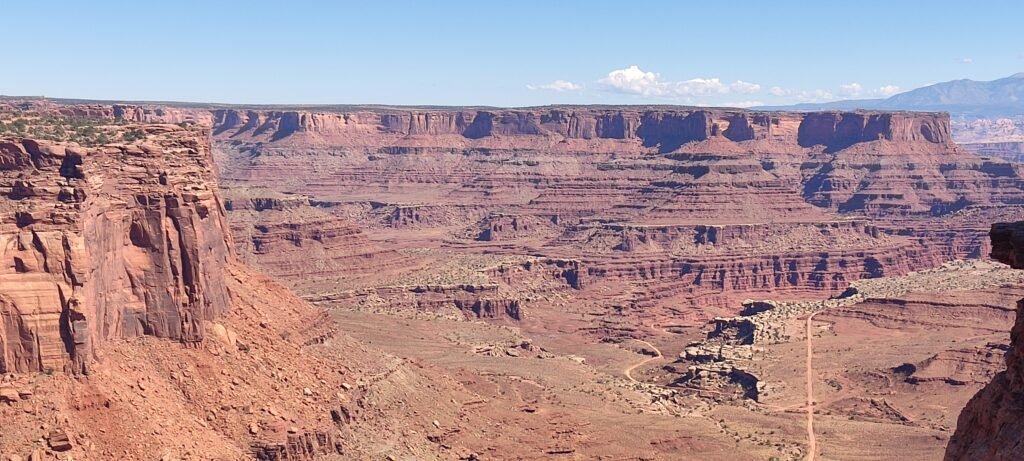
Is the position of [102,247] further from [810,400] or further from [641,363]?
[641,363]

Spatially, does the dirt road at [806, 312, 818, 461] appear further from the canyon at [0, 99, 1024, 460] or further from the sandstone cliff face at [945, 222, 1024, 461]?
the sandstone cliff face at [945, 222, 1024, 461]

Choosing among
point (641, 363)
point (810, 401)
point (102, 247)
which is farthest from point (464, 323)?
point (102, 247)

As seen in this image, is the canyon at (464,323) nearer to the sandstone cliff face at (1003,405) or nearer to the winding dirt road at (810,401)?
the sandstone cliff face at (1003,405)

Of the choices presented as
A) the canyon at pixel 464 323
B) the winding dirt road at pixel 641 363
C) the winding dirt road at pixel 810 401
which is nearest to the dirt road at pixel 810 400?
the winding dirt road at pixel 810 401

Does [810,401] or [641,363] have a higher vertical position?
[810,401]

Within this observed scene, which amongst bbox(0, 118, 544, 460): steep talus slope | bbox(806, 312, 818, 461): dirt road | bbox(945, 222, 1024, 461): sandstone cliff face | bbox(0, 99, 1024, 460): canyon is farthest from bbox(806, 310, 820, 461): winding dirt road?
bbox(945, 222, 1024, 461): sandstone cliff face
